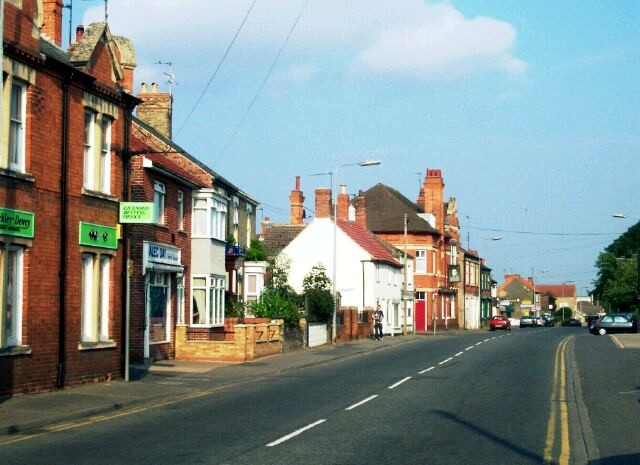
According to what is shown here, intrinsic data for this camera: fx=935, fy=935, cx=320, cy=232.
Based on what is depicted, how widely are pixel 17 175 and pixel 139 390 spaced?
18.5 ft

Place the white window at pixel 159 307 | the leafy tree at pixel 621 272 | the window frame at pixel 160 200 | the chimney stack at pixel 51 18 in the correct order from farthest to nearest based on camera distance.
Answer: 1. the leafy tree at pixel 621 272
2. the window frame at pixel 160 200
3. the white window at pixel 159 307
4. the chimney stack at pixel 51 18

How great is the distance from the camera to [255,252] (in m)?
44.5

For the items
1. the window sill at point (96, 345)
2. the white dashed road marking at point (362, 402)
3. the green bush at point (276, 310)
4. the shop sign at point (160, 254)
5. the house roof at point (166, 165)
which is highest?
the house roof at point (166, 165)

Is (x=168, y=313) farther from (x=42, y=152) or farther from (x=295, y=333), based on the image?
(x=42, y=152)

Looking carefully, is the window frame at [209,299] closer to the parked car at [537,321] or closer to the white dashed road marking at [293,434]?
the white dashed road marking at [293,434]

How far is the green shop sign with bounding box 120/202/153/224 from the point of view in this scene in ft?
75.3

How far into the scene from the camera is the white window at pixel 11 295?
62.2ft

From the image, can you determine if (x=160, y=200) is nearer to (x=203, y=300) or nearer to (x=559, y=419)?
(x=203, y=300)

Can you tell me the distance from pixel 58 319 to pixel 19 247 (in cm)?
222

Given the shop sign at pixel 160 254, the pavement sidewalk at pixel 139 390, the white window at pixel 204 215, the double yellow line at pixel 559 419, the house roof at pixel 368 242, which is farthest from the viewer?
the house roof at pixel 368 242

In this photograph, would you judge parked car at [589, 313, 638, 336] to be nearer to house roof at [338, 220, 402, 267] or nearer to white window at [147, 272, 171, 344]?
house roof at [338, 220, 402, 267]

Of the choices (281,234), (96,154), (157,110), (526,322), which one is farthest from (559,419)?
(526,322)

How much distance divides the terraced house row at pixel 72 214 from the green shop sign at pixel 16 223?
0.04 metres

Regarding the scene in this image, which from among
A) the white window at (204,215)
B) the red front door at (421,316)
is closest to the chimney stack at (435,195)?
the red front door at (421,316)
